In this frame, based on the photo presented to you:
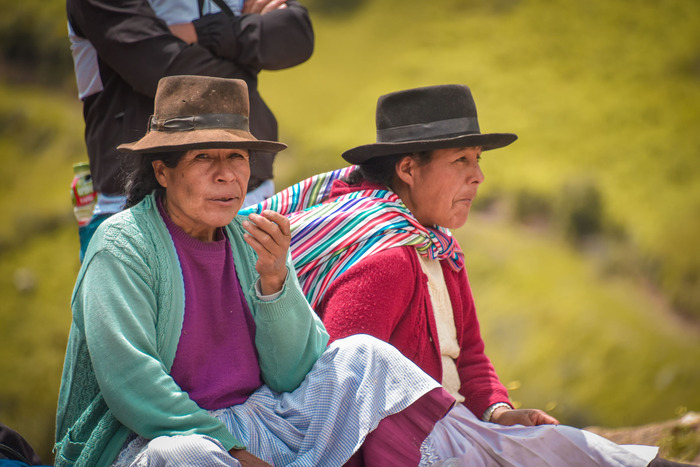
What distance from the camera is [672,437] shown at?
4809 millimetres

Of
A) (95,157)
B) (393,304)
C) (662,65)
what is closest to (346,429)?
(393,304)

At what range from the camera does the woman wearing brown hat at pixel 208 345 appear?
2434 mm

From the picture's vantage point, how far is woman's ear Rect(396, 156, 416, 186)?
3.56 m

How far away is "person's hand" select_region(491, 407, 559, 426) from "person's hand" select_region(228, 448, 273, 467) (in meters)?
1.34

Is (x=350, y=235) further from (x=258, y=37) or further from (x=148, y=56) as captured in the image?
(x=148, y=56)

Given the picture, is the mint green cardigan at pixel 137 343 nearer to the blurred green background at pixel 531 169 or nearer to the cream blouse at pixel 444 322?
the cream blouse at pixel 444 322

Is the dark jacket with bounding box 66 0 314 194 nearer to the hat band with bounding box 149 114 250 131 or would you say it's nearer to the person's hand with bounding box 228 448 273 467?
the hat band with bounding box 149 114 250 131

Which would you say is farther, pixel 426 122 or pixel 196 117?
pixel 426 122

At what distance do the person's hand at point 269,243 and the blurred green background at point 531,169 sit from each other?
13.7 ft

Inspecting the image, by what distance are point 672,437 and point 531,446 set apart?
2211 mm

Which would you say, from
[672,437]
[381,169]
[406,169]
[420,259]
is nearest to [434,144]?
[406,169]

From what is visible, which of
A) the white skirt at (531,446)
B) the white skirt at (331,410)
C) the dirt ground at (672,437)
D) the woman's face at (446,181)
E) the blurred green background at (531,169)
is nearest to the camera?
the white skirt at (331,410)

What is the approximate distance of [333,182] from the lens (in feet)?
12.5

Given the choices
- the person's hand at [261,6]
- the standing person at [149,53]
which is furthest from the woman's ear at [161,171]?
the person's hand at [261,6]
